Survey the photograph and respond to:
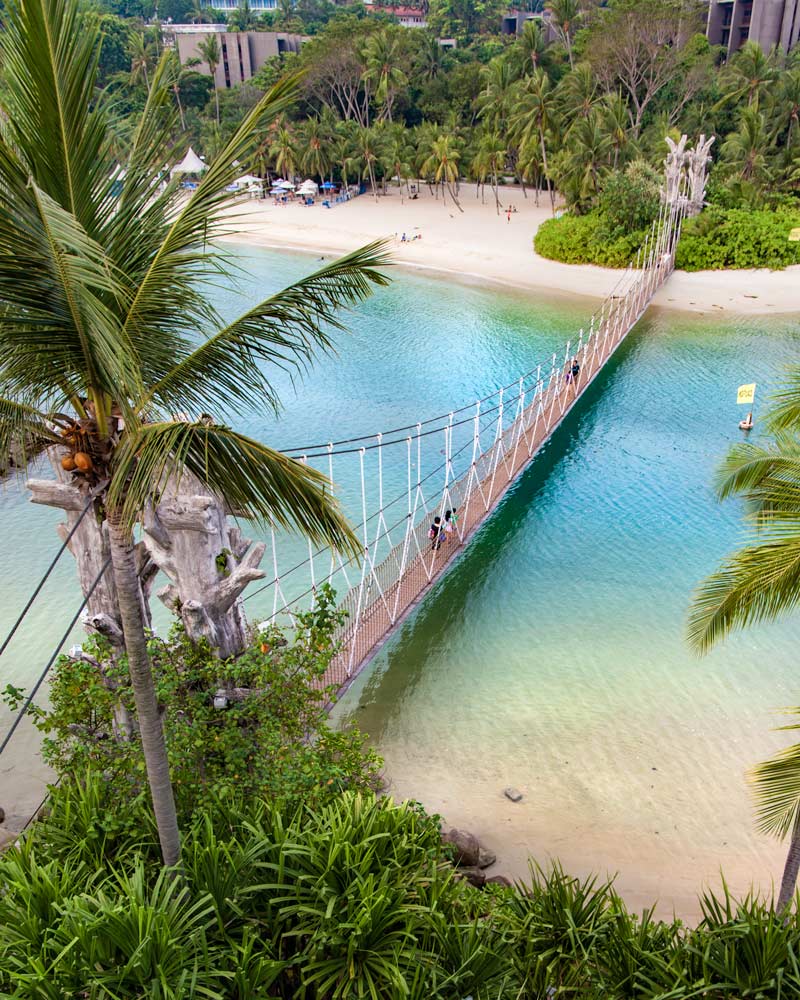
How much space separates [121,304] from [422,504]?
9.42m

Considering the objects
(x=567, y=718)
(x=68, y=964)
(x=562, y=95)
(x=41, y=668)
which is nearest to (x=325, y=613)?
(x=68, y=964)

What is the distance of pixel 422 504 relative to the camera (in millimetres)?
12234

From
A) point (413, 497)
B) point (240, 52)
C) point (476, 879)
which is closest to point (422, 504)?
point (413, 497)

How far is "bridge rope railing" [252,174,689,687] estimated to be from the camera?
767 centimetres

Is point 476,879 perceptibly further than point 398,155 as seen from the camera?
No

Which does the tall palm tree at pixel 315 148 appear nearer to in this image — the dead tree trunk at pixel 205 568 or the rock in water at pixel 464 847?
the dead tree trunk at pixel 205 568

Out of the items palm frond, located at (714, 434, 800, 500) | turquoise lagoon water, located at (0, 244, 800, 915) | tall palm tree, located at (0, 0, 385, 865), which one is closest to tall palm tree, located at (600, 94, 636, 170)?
turquoise lagoon water, located at (0, 244, 800, 915)

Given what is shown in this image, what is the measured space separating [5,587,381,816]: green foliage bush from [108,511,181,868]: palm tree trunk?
0.72m

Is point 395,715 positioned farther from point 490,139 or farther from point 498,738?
point 490,139

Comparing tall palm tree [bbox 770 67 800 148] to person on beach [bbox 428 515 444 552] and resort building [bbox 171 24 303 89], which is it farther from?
resort building [bbox 171 24 303 89]

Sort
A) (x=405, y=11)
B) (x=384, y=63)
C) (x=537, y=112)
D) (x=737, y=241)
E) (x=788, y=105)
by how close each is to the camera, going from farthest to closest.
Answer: (x=405, y=11) → (x=384, y=63) → (x=537, y=112) → (x=788, y=105) → (x=737, y=241)

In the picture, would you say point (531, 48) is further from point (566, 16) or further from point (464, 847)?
point (464, 847)

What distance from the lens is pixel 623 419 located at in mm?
15328

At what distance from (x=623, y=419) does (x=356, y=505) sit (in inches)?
229
